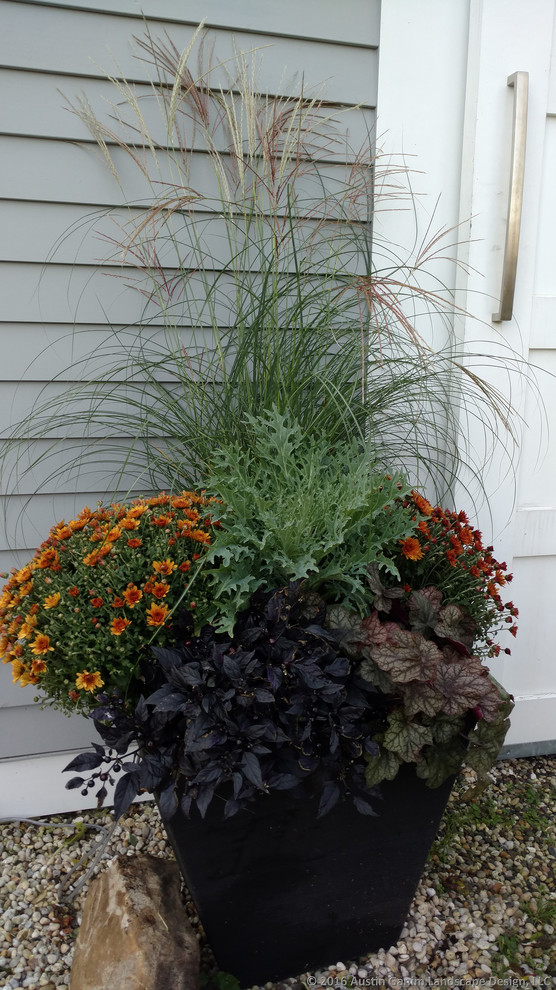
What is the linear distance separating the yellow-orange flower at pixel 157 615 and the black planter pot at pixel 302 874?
333 millimetres

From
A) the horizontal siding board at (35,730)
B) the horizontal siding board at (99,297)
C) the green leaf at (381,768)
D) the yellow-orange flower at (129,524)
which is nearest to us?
the green leaf at (381,768)

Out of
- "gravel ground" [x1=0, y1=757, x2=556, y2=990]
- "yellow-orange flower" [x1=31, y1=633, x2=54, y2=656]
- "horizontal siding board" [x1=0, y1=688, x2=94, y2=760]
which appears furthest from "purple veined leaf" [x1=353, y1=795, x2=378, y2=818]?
"horizontal siding board" [x1=0, y1=688, x2=94, y2=760]

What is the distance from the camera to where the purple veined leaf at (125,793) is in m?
1.03

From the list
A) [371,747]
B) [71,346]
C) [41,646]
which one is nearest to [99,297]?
[71,346]

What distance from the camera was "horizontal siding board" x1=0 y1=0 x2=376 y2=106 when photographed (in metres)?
1.45

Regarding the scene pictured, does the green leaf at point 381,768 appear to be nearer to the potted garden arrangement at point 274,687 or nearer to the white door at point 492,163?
the potted garden arrangement at point 274,687

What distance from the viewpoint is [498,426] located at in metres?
1.79

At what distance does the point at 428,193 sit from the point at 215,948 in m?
1.85

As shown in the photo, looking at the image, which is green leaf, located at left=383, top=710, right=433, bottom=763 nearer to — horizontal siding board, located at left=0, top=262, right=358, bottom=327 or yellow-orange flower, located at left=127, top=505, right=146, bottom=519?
yellow-orange flower, located at left=127, top=505, right=146, bottom=519

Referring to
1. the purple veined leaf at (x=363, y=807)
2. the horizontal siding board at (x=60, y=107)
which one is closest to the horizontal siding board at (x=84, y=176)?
the horizontal siding board at (x=60, y=107)

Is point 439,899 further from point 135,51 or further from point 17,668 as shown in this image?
point 135,51

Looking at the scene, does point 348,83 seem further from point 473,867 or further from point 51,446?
point 473,867

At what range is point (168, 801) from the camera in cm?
105

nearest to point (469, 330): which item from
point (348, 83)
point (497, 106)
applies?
point (497, 106)
